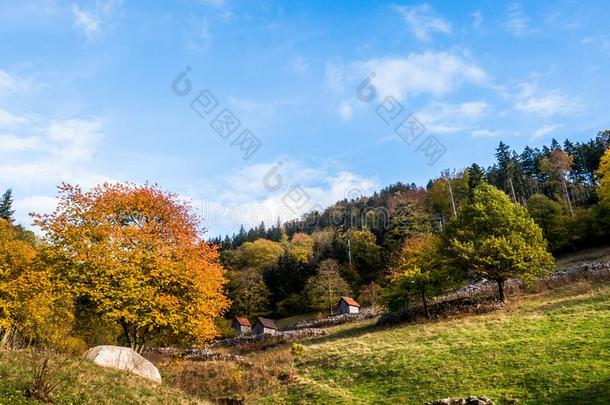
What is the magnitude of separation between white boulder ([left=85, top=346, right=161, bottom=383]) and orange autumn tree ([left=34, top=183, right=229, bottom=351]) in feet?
5.39

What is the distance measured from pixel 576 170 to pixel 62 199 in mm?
100100

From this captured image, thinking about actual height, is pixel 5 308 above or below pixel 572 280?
above

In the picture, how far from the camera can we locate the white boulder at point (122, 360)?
1752 centimetres

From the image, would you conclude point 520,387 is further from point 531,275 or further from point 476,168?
point 476,168

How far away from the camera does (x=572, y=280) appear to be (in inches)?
1444

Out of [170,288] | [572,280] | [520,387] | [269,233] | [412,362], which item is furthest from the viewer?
[269,233]

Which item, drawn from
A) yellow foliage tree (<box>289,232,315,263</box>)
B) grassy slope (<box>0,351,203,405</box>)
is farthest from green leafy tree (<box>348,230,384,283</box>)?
grassy slope (<box>0,351,203,405</box>)

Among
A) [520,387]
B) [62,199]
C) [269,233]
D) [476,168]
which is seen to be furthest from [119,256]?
[269,233]

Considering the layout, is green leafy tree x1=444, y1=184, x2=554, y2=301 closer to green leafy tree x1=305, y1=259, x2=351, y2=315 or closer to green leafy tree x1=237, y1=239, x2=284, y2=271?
green leafy tree x1=305, y1=259, x2=351, y2=315

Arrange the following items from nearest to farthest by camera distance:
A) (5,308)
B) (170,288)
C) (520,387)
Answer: (520,387), (170,288), (5,308)

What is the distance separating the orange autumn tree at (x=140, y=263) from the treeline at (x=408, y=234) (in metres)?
38.4

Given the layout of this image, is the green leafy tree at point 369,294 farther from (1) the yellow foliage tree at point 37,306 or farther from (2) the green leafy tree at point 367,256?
(1) the yellow foliage tree at point 37,306

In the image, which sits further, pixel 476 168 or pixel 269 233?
pixel 269 233

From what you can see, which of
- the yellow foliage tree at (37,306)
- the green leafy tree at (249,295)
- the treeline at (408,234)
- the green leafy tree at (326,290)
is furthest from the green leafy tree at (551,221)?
the yellow foliage tree at (37,306)
